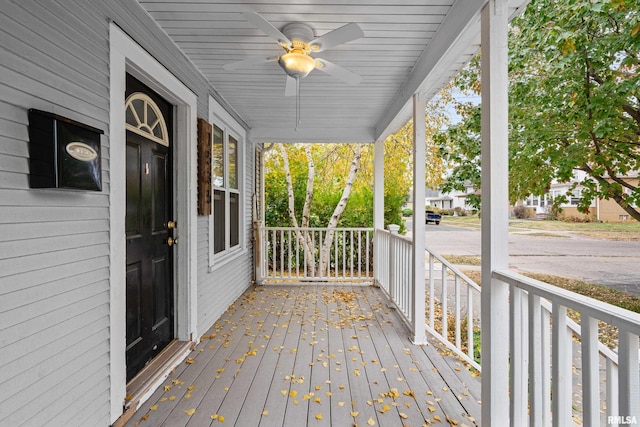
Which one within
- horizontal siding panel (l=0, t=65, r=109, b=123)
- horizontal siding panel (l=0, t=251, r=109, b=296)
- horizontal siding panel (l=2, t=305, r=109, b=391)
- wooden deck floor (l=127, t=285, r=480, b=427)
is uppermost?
horizontal siding panel (l=0, t=65, r=109, b=123)

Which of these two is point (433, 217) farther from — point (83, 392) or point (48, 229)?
point (48, 229)

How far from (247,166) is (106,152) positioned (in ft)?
11.3

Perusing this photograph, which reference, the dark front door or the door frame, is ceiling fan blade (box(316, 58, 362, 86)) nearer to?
the door frame

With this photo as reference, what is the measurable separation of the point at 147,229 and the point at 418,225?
236 centimetres

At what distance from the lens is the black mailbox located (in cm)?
138

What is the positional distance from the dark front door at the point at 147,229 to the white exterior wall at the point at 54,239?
0.42 meters

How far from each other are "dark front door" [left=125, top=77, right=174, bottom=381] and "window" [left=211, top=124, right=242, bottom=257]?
77cm

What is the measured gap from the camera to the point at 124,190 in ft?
6.56

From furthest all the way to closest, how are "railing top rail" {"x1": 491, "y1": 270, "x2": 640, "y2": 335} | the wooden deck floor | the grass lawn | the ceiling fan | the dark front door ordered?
1. the grass lawn
2. the dark front door
3. the ceiling fan
4. the wooden deck floor
5. "railing top rail" {"x1": 491, "y1": 270, "x2": 640, "y2": 335}

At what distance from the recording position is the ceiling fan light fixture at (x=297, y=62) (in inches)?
95.3

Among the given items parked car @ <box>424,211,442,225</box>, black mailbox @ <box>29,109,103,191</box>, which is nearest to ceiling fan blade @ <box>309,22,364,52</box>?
black mailbox @ <box>29,109,103,191</box>

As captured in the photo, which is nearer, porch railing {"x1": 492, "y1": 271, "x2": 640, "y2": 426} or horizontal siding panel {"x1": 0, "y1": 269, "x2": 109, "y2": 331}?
porch railing {"x1": 492, "y1": 271, "x2": 640, "y2": 426}

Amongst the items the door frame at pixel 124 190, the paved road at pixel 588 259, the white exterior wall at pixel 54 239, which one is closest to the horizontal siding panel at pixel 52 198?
the white exterior wall at pixel 54 239

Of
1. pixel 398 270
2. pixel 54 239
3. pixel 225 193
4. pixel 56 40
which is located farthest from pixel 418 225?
pixel 56 40
